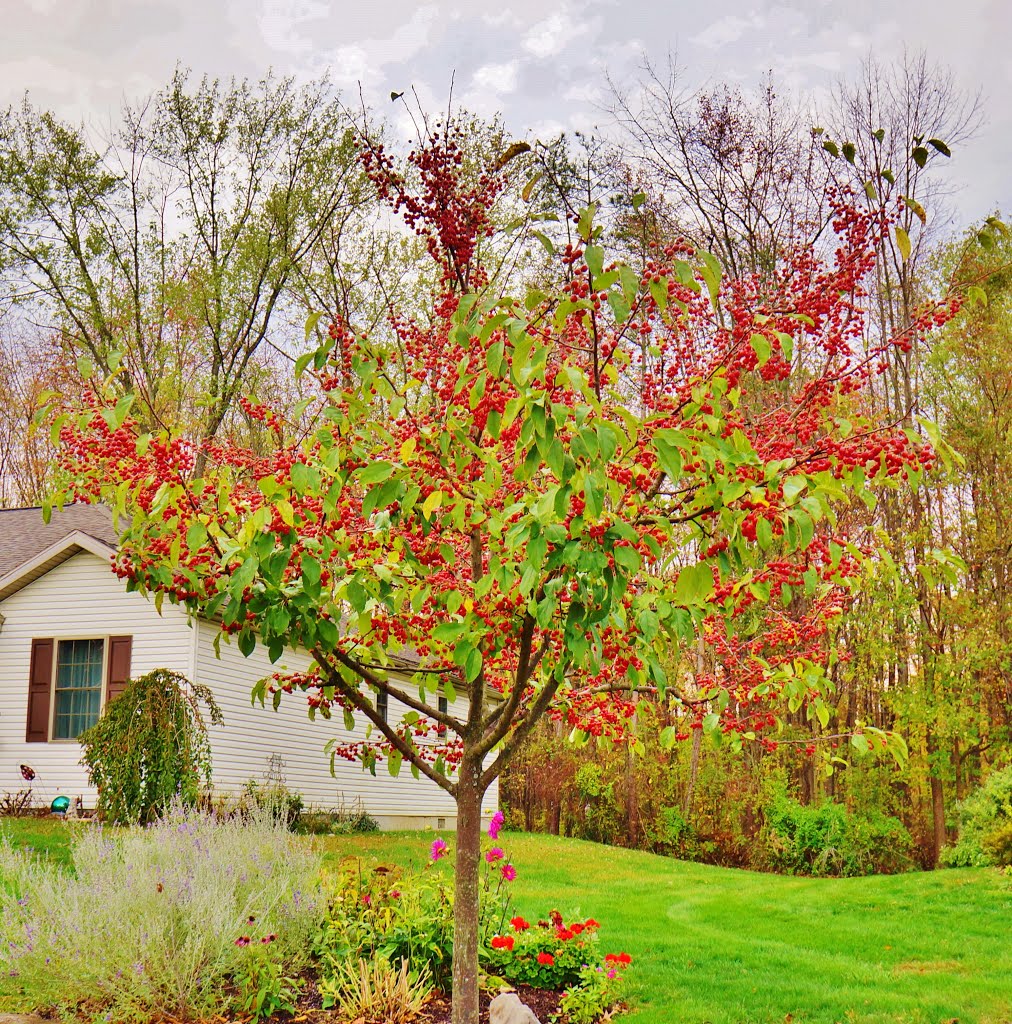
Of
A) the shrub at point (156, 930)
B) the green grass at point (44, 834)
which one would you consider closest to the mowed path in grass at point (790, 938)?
the shrub at point (156, 930)

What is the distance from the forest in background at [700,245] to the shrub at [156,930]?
11.1 meters

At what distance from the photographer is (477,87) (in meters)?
6.95

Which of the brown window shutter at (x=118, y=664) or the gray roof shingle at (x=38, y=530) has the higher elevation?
the gray roof shingle at (x=38, y=530)

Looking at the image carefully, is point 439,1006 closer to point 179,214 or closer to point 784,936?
point 784,936

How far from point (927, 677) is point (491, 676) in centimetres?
1332

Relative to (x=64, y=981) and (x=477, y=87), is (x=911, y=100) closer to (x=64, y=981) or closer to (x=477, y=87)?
(x=477, y=87)

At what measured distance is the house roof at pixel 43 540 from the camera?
1300cm

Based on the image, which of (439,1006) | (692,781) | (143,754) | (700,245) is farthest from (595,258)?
(692,781)

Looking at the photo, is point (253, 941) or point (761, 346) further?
point (253, 941)

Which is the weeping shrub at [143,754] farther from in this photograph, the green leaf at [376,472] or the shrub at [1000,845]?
the shrub at [1000,845]

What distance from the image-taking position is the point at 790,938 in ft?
25.9

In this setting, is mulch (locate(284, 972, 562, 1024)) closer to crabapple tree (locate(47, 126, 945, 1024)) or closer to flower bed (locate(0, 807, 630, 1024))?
flower bed (locate(0, 807, 630, 1024))

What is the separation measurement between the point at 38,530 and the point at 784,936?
13.0 m

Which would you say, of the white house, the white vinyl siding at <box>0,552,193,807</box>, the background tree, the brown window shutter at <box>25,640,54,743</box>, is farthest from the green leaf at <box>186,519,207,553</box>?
the background tree
